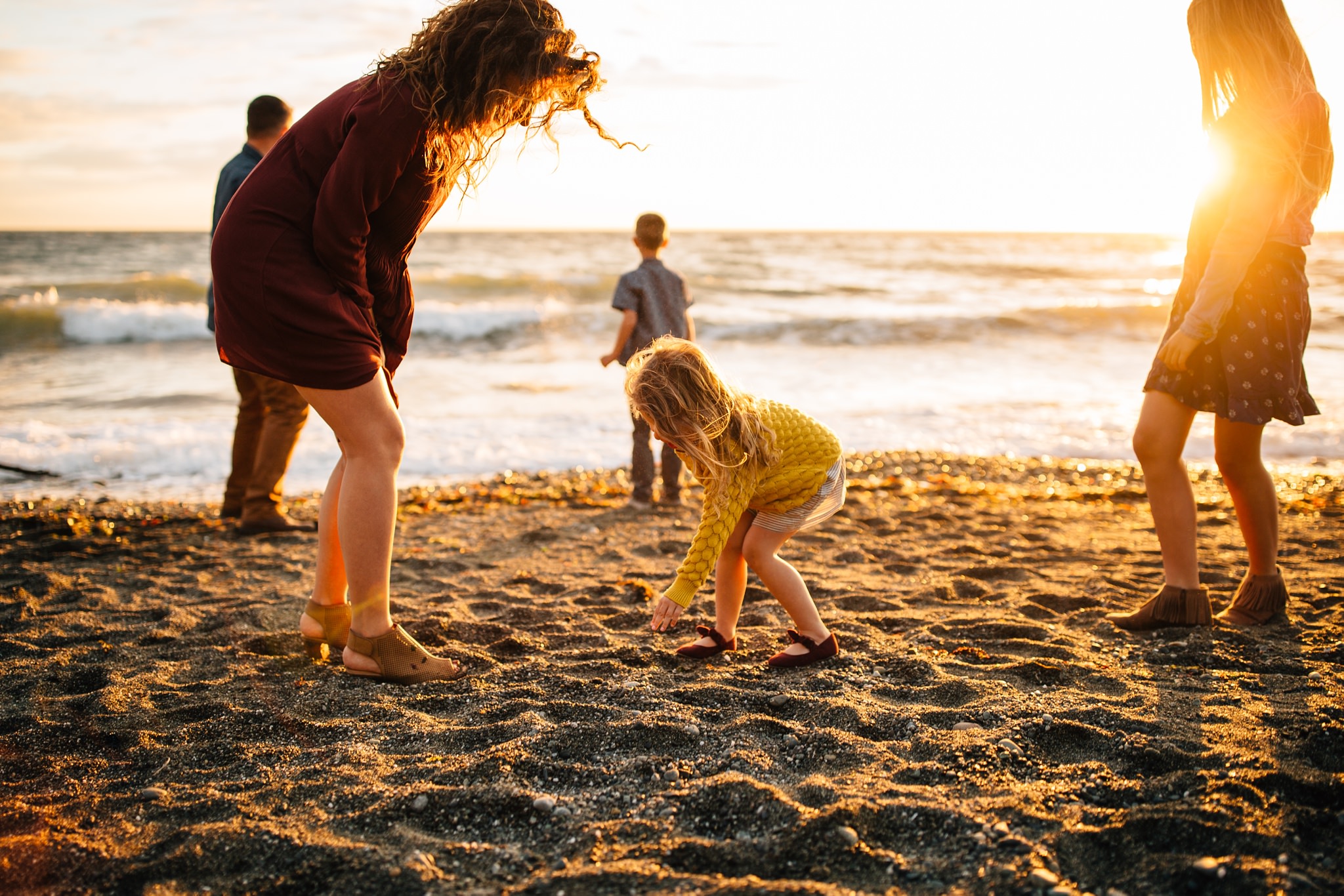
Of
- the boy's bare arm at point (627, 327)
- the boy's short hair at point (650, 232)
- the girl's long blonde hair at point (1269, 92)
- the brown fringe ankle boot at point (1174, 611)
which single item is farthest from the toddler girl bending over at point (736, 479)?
the boy's short hair at point (650, 232)

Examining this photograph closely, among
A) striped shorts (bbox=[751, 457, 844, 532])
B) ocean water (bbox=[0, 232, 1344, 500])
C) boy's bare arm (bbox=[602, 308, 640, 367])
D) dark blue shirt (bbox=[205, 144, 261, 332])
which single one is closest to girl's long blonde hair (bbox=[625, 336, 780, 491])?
striped shorts (bbox=[751, 457, 844, 532])

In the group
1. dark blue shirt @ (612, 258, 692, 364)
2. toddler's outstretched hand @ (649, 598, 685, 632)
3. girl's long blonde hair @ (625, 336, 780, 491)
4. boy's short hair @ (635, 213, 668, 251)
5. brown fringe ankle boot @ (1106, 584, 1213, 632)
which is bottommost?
brown fringe ankle boot @ (1106, 584, 1213, 632)

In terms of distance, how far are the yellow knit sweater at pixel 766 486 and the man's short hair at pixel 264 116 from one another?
3.26 metres

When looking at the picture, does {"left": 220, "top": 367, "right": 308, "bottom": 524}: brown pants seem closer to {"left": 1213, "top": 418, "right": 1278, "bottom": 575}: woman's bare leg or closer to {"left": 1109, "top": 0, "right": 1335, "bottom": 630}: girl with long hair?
{"left": 1109, "top": 0, "right": 1335, "bottom": 630}: girl with long hair

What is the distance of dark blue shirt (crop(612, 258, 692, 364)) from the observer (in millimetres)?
5312

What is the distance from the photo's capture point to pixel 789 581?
2.68m

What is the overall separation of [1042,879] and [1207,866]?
0.30m

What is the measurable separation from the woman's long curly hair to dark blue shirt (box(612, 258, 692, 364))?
3.01 metres

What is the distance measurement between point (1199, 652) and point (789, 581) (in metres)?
1.28

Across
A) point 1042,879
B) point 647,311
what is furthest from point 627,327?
point 1042,879

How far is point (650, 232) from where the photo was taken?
5.32 meters

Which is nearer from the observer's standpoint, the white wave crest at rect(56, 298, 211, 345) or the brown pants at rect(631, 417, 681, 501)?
the brown pants at rect(631, 417, 681, 501)

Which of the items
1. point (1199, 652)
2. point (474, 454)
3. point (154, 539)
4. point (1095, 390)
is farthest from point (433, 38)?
point (1095, 390)

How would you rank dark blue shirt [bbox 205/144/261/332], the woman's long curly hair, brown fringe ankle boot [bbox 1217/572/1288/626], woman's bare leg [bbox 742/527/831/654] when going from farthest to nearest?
dark blue shirt [bbox 205/144/261/332] → brown fringe ankle boot [bbox 1217/572/1288/626] → woman's bare leg [bbox 742/527/831/654] → the woman's long curly hair
